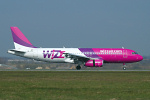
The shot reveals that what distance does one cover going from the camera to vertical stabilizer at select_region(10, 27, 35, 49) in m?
59.9

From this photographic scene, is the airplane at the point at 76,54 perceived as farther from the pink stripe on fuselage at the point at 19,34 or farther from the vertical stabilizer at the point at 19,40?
the pink stripe on fuselage at the point at 19,34

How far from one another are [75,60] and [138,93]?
37.9 meters

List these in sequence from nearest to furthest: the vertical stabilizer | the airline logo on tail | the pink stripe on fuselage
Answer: the airline logo on tail, the vertical stabilizer, the pink stripe on fuselage

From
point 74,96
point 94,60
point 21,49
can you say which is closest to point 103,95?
point 74,96

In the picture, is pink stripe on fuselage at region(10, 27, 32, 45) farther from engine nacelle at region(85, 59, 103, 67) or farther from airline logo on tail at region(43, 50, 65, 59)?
engine nacelle at region(85, 59, 103, 67)

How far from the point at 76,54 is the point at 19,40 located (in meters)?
10.8

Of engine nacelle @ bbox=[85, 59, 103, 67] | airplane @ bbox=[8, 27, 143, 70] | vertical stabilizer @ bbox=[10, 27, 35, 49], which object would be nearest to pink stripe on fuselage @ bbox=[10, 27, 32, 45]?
vertical stabilizer @ bbox=[10, 27, 35, 49]

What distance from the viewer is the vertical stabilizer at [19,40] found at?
59.9m

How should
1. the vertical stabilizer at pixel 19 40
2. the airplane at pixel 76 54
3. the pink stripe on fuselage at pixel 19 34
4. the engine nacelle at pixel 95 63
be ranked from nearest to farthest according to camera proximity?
1. the engine nacelle at pixel 95 63
2. the airplane at pixel 76 54
3. the vertical stabilizer at pixel 19 40
4. the pink stripe on fuselage at pixel 19 34

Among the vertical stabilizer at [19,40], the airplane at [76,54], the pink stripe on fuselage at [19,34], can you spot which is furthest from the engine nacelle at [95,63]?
the pink stripe on fuselage at [19,34]

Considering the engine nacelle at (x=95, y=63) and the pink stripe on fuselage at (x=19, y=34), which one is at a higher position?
the pink stripe on fuselage at (x=19, y=34)

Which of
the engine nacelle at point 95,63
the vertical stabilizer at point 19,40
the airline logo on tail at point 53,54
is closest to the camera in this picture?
the engine nacelle at point 95,63

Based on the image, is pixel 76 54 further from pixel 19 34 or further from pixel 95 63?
pixel 19 34

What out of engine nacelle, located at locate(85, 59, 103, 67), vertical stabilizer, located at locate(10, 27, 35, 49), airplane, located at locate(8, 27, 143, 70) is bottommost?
engine nacelle, located at locate(85, 59, 103, 67)
